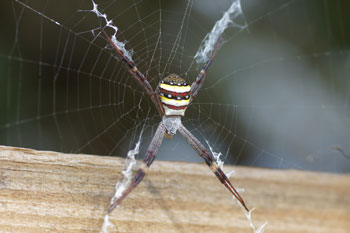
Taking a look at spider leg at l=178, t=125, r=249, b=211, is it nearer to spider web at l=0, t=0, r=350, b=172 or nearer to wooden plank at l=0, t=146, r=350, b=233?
wooden plank at l=0, t=146, r=350, b=233

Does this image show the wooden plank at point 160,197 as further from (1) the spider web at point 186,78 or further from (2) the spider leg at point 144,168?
(1) the spider web at point 186,78

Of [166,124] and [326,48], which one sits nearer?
[166,124]

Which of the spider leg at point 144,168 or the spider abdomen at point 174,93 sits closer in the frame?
the spider leg at point 144,168

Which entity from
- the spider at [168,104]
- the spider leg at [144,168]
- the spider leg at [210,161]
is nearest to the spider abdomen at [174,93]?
the spider at [168,104]

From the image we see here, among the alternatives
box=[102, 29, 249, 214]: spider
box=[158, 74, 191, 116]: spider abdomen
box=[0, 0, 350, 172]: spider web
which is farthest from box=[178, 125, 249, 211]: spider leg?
box=[158, 74, 191, 116]: spider abdomen

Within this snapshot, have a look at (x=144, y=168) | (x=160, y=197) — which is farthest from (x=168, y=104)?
(x=160, y=197)

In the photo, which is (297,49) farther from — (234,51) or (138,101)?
(138,101)

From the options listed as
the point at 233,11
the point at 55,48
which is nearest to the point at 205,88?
the point at 233,11
